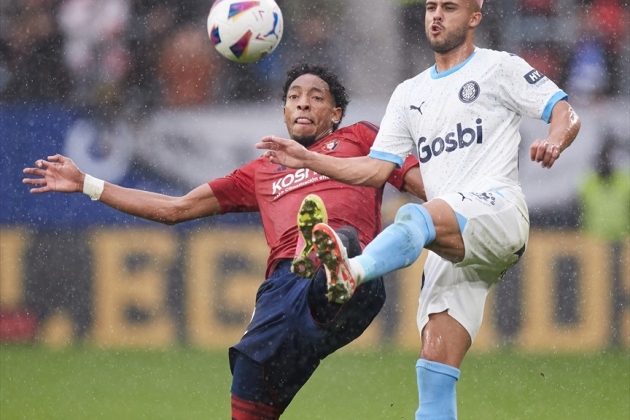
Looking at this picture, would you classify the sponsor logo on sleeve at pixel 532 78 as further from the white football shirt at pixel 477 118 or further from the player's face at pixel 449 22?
the player's face at pixel 449 22

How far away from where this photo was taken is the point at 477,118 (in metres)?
4.90

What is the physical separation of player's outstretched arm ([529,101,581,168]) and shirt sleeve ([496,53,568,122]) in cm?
5

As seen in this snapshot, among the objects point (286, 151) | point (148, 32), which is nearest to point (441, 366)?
point (286, 151)

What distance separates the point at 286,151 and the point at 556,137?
1.13m

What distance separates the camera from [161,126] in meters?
9.81

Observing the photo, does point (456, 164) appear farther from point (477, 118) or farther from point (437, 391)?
point (437, 391)

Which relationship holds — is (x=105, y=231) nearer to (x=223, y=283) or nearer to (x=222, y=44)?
(x=223, y=283)

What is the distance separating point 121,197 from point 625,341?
493 centimetres

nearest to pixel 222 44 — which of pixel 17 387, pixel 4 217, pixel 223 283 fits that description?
pixel 17 387

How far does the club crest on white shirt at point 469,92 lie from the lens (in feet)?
16.2

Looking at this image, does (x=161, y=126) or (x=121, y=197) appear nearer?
(x=121, y=197)

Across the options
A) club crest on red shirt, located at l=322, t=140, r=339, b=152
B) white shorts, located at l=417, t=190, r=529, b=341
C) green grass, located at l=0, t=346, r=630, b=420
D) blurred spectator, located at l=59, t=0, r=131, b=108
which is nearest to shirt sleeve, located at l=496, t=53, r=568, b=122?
white shorts, located at l=417, t=190, r=529, b=341

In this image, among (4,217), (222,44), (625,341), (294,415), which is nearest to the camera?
(222,44)

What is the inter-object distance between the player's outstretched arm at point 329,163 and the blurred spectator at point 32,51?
5.55 meters
